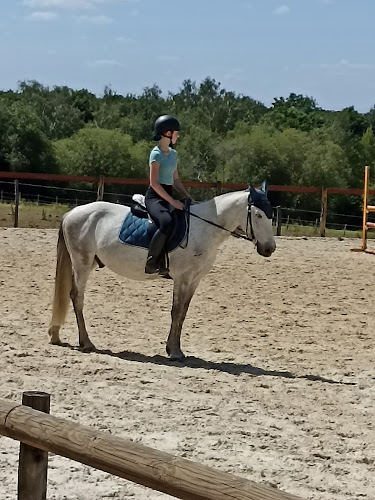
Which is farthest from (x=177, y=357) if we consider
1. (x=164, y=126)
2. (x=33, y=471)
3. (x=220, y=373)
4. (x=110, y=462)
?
(x=110, y=462)

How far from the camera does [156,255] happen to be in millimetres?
7680

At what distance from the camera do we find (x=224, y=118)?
79.8 metres

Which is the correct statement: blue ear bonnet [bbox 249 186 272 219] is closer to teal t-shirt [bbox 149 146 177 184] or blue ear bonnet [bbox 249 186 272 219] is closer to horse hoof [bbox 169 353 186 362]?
teal t-shirt [bbox 149 146 177 184]

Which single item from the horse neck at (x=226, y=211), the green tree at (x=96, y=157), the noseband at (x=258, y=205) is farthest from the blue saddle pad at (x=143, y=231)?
the green tree at (x=96, y=157)

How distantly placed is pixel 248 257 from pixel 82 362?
299 inches

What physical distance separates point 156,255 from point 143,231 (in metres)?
0.29

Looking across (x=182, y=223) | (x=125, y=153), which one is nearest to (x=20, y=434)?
(x=182, y=223)

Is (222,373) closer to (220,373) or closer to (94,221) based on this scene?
(220,373)

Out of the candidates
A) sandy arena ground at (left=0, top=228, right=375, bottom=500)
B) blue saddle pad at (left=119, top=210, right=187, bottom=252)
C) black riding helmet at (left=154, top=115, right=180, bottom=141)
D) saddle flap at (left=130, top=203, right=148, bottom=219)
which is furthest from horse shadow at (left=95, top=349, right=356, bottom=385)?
black riding helmet at (left=154, top=115, right=180, bottom=141)

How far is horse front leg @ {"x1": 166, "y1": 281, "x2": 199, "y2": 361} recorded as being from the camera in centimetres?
777

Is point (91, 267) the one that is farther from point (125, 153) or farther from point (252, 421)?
point (125, 153)

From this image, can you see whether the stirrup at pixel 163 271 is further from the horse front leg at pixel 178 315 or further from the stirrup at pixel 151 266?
the horse front leg at pixel 178 315

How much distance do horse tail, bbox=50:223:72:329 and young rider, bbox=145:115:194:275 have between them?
877 mm

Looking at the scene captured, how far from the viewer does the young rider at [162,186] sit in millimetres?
7484
